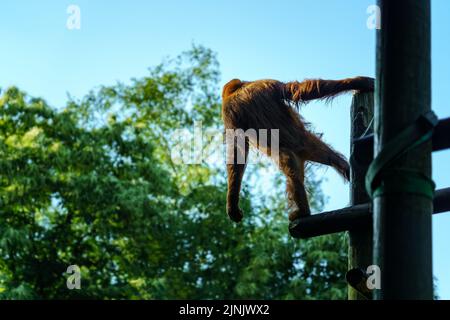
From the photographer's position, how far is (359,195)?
10.9ft

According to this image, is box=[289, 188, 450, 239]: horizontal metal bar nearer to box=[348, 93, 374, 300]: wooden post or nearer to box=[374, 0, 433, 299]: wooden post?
box=[348, 93, 374, 300]: wooden post

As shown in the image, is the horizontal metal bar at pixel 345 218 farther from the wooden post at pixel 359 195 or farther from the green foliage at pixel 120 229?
the green foliage at pixel 120 229

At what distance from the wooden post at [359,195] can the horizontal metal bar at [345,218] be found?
54mm

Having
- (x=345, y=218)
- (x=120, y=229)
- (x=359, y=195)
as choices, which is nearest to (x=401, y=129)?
(x=345, y=218)

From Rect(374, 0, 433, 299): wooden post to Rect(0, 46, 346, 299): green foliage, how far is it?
10.8 m

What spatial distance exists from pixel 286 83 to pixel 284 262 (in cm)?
1102

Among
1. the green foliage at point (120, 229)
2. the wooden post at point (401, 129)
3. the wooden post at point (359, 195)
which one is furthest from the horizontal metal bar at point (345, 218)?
the green foliage at point (120, 229)

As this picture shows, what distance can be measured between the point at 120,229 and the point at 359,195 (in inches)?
450

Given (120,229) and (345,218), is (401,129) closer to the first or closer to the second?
(345,218)

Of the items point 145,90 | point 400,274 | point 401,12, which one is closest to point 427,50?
point 401,12

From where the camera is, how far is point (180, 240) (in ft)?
50.7

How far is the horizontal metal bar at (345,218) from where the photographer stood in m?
2.84
